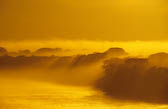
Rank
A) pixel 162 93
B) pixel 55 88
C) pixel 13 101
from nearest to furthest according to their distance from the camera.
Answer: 1. pixel 13 101
2. pixel 162 93
3. pixel 55 88

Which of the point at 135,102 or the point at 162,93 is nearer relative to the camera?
the point at 135,102

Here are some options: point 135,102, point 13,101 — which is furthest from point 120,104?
point 13,101

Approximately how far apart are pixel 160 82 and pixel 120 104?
478cm

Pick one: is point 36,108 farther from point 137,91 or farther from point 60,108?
point 137,91

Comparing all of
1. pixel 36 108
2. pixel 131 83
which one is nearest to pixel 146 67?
pixel 131 83

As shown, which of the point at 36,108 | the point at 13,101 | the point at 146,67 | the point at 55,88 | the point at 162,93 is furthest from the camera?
the point at 146,67

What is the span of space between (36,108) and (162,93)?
22.1 ft

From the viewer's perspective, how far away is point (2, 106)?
14.4 metres

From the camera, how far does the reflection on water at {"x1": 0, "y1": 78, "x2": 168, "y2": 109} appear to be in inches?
587

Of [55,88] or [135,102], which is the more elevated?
[55,88]

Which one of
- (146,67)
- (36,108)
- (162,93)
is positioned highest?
(146,67)

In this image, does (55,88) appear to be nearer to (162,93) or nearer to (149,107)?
(162,93)

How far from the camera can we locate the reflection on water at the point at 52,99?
14.9m

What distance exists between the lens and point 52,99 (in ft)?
54.4
